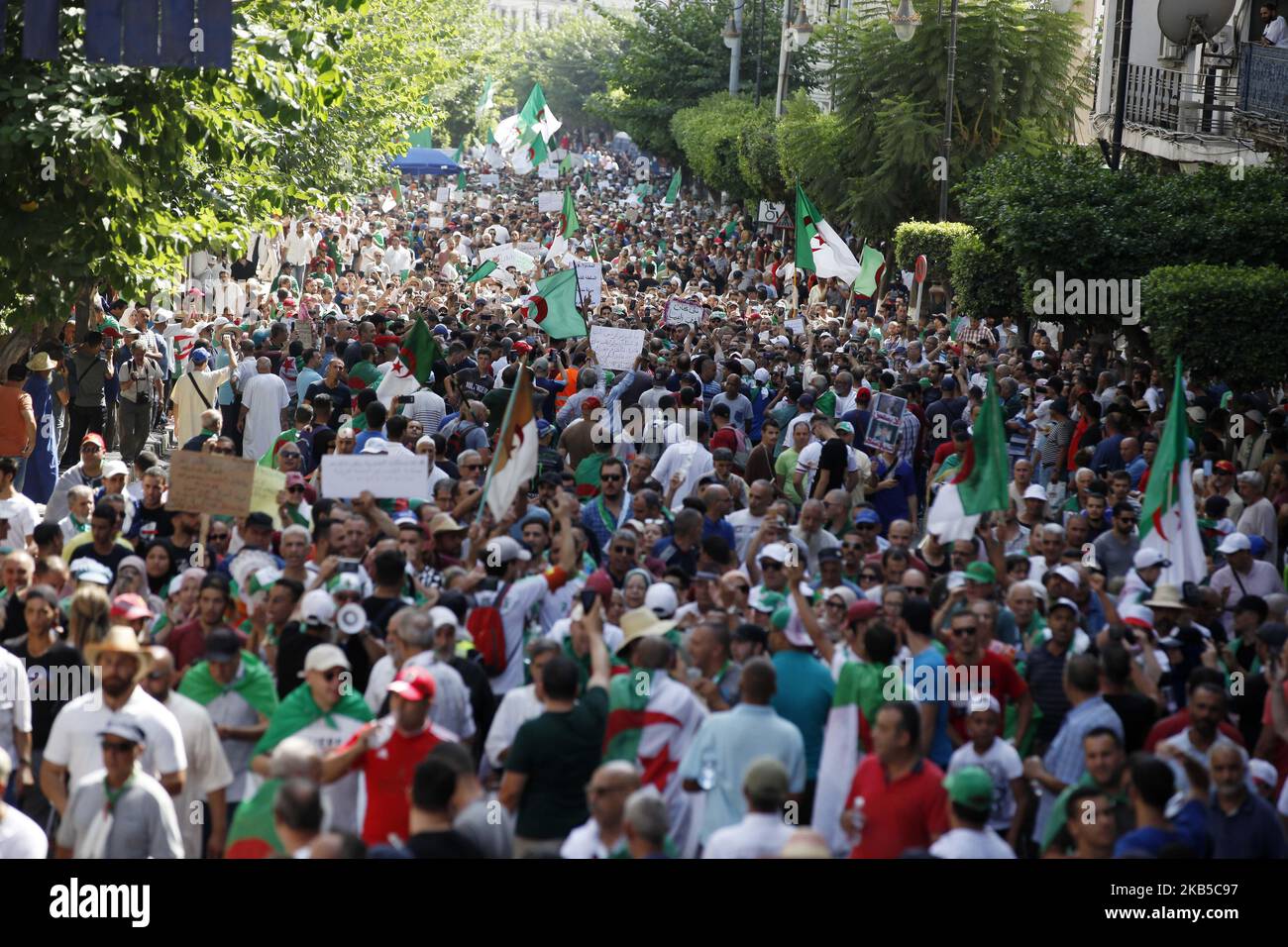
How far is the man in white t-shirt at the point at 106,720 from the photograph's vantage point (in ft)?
24.9

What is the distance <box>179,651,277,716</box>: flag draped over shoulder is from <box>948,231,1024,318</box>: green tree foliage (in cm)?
1491

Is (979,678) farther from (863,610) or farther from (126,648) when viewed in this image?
(126,648)

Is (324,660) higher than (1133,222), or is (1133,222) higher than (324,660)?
(1133,222)

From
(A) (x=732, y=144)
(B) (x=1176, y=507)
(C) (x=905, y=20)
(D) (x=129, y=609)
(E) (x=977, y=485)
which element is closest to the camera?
(D) (x=129, y=609)

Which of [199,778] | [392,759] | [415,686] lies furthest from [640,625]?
[199,778]

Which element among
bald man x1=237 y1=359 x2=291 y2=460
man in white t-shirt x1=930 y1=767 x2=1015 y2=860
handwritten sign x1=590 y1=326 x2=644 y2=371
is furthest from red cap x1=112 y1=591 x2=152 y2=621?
handwritten sign x1=590 y1=326 x2=644 y2=371

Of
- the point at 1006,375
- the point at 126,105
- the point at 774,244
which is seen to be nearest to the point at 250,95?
the point at 126,105

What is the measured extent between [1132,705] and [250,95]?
27.8ft

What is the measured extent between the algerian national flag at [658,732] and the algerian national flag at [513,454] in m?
3.24

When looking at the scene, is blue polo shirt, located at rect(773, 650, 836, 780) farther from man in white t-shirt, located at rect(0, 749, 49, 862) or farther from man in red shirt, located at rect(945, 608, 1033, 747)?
man in white t-shirt, located at rect(0, 749, 49, 862)

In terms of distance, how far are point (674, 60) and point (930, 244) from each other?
36.2 metres

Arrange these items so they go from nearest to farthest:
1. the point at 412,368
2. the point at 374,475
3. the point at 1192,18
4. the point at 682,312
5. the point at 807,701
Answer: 1. the point at 807,701
2. the point at 374,475
3. the point at 412,368
4. the point at 682,312
5. the point at 1192,18

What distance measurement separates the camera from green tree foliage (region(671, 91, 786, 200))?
4391 cm

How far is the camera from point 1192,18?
2539 cm
